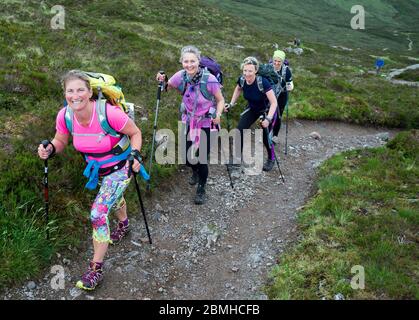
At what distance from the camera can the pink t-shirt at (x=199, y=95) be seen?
878cm

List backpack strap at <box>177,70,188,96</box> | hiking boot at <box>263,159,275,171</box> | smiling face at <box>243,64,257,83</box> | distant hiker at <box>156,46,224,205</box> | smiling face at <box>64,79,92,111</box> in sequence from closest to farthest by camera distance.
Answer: smiling face at <box>64,79,92,111</box>, distant hiker at <box>156,46,224,205</box>, backpack strap at <box>177,70,188,96</box>, smiling face at <box>243,64,257,83</box>, hiking boot at <box>263,159,275,171</box>

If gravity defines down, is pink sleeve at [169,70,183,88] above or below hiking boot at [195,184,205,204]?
above

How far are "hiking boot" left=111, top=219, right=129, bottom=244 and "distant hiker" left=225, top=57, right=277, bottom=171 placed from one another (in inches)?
166

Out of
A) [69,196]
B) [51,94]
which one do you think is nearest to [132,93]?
[51,94]

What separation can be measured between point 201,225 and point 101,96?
12.7 feet

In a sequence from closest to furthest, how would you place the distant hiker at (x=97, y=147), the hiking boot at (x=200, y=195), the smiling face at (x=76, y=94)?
1. the smiling face at (x=76, y=94)
2. the distant hiker at (x=97, y=147)
3. the hiking boot at (x=200, y=195)

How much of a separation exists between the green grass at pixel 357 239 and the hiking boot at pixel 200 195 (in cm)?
240

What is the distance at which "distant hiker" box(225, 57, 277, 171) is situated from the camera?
1003 cm

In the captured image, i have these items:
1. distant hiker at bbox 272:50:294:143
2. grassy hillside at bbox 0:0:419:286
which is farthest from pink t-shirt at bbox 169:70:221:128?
distant hiker at bbox 272:50:294:143

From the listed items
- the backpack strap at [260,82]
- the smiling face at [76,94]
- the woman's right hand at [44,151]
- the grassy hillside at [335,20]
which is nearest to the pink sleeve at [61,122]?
the woman's right hand at [44,151]

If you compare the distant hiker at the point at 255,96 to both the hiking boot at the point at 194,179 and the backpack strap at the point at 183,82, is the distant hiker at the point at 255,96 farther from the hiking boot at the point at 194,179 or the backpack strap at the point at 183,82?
the hiking boot at the point at 194,179

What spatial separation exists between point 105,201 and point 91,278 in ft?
4.32

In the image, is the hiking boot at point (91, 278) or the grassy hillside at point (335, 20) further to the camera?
the grassy hillside at point (335, 20)

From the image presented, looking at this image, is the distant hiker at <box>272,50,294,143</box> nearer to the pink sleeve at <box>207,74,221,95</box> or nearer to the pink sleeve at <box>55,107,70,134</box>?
the pink sleeve at <box>207,74,221,95</box>
